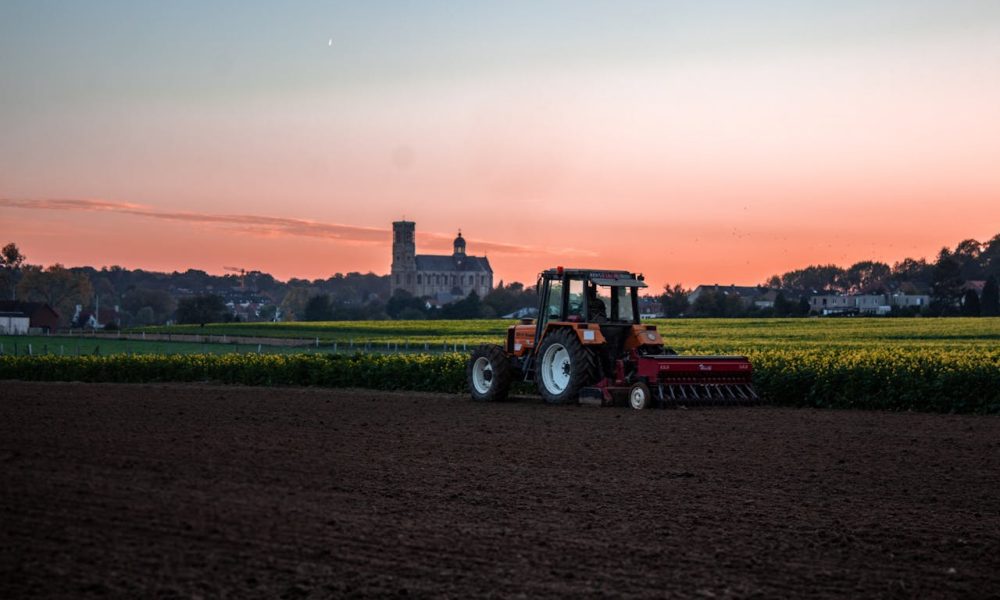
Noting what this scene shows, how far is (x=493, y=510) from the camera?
1077cm

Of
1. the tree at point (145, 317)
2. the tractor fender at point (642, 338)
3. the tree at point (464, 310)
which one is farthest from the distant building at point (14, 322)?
the tractor fender at point (642, 338)

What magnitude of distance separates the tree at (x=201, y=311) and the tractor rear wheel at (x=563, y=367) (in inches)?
3804

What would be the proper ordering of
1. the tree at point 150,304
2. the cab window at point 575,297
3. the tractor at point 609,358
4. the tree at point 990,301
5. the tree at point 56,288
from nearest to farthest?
the tractor at point 609,358 < the cab window at point 575,297 < the tree at point 990,301 < the tree at point 56,288 < the tree at point 150,304

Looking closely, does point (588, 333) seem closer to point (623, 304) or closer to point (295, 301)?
point (623, 304)

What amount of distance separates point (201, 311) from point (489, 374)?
9724cm

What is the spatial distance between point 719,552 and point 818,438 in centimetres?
861

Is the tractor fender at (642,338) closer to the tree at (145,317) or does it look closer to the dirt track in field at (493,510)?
the dirt track in field at (493,510)

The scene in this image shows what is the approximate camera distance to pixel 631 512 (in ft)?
35.6

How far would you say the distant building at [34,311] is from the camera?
116375 mm

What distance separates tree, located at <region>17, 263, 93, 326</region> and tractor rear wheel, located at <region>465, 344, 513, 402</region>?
479 feet

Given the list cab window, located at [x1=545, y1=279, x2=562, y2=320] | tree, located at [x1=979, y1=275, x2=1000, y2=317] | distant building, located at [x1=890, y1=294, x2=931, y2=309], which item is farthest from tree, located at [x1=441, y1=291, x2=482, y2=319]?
cab window, located at [x1=545, y1=279, x2=562, y2=320]

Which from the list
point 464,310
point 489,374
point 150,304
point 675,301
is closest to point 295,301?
point 150,304

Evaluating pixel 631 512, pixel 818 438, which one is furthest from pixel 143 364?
pixel 631 512

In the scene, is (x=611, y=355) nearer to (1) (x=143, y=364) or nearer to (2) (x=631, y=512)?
(2) (x=631, y=512)
